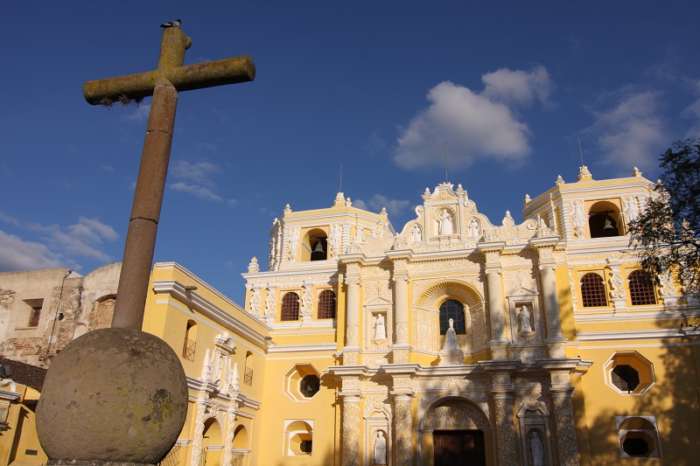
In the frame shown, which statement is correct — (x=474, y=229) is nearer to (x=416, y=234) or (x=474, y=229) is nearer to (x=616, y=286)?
(x=416, y=234)

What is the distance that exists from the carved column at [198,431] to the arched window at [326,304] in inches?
285

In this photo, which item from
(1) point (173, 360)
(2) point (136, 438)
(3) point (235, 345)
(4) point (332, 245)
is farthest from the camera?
(4) point (332, 245)

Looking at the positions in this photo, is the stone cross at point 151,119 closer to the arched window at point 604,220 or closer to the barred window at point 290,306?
the barred window at point 290,306

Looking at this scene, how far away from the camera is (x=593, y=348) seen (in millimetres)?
19844

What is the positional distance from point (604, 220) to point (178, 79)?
2129cm

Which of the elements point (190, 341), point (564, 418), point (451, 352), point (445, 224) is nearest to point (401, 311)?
point (451, 352)

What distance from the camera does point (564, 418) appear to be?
18.1 meters

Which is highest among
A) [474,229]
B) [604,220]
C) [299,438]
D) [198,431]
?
[604,220]

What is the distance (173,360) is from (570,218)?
67.6ft

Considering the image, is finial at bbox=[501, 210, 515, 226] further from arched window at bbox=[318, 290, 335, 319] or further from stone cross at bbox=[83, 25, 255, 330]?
stone cross at bbox=[83, 25, 255, 330]

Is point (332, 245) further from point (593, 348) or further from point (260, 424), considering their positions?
point (593, 348)

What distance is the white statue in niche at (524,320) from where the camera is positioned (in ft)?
64.9

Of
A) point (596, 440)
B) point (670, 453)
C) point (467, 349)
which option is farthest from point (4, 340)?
point (670, 453)

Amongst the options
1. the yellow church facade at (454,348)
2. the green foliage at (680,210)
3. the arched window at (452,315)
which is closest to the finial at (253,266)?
the yellow church facade at (454,348)
